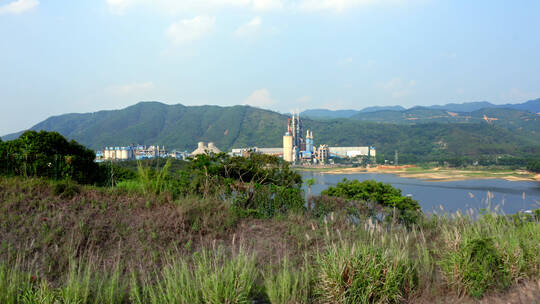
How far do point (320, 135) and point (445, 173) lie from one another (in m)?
87.1

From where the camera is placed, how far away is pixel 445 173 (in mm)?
87812

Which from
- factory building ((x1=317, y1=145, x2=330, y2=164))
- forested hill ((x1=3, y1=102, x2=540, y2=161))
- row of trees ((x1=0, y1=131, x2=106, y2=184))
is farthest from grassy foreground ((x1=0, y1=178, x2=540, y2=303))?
factory building ((x1=317, y1=145, x2=330, y2=164))

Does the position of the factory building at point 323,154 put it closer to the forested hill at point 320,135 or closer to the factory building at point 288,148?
the factory building at point 288,148

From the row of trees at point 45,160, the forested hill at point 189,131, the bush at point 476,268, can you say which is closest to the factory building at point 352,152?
the forested hill at point 189,131

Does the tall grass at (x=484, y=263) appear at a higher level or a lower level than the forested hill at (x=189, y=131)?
lower

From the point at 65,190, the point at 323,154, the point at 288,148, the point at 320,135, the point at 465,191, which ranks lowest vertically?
the point at 465,191

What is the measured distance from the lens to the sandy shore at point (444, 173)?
76.6 m

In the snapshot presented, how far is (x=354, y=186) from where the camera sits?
19188 mm

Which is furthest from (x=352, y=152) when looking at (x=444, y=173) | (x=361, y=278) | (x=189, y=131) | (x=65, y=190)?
(x=361, y=278)

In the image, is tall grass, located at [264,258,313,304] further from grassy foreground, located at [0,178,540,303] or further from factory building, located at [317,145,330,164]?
factory building, located at [317,145,330,164]

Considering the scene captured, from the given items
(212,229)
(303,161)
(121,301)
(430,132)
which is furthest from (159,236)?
(430,132)

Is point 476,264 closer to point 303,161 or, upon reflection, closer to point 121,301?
point 121,301

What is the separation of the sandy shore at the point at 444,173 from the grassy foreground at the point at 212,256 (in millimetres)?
81296

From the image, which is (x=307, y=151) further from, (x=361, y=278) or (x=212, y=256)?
(x=361, y=278)
